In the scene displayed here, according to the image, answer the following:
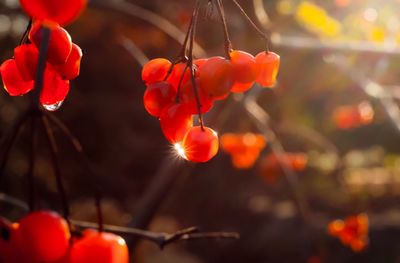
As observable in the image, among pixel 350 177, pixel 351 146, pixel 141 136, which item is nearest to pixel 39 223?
pixel 141 136

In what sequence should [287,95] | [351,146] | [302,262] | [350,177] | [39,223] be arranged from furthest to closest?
[351,146] → [350,177] → [287,95] → [302,262] → [39,223]

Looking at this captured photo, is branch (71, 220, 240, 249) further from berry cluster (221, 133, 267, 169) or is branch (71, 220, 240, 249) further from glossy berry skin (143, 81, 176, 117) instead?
berry cluster (221, 133, 267, 169)

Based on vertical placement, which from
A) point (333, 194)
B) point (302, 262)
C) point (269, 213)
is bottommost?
point (302, 262)

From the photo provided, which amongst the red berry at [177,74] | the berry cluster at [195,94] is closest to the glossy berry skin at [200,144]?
the berry cluster at [195,94]

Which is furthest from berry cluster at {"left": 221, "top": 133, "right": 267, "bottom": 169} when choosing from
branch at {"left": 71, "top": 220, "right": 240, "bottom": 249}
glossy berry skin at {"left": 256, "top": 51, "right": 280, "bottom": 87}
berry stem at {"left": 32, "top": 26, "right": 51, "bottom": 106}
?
berry stem at {"left": 32, "top": 26, "right": 51, "bottom": 106}

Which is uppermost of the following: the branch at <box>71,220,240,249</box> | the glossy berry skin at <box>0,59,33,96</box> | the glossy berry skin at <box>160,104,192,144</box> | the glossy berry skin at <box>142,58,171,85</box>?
the glossy berry skin at <box>142,58,171,85</box>

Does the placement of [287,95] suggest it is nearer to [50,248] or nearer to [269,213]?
[269,213]

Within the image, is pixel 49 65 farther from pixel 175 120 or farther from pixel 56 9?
pixel 56 9
